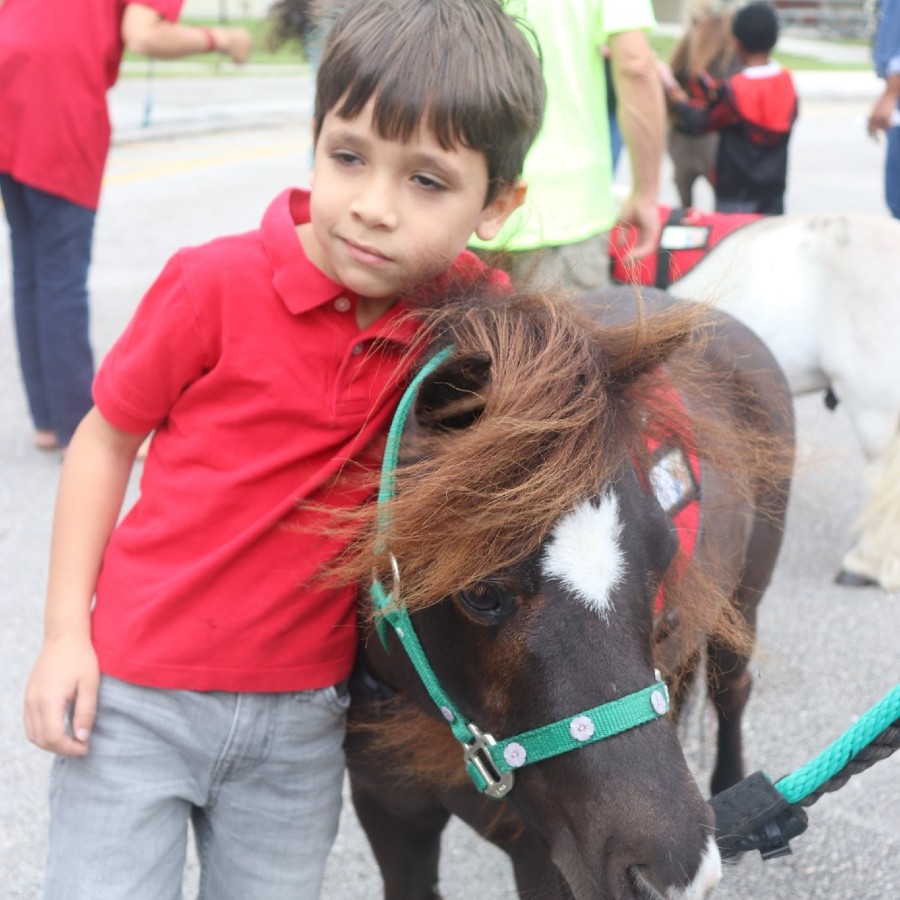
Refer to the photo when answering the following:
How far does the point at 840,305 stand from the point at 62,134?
280 centimetres

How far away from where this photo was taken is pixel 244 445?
1.70 m

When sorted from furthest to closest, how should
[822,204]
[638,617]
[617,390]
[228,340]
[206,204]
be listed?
[822,204] → [206,204] → [228,340] → [617,390] → [638,617]

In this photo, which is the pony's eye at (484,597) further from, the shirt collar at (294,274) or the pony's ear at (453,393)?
the shirt collar at (294,274)

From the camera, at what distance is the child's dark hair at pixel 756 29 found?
5.74 m

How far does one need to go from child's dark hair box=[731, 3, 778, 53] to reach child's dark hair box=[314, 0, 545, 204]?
4.44 meters

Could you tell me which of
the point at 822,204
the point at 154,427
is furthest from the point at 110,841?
the point at 822,204

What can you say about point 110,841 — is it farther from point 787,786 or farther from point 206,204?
point 206,204

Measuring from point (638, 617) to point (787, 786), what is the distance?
0.40m

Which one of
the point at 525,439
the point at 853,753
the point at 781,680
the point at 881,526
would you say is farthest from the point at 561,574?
the point at 881,526

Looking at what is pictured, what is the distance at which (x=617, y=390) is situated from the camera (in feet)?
5.06

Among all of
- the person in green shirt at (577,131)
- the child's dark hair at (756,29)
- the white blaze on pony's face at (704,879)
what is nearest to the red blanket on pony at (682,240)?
the person in green shirt at (577,131)

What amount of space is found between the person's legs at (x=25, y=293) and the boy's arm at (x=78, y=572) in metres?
3.10

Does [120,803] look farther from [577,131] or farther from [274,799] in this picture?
[577,131]

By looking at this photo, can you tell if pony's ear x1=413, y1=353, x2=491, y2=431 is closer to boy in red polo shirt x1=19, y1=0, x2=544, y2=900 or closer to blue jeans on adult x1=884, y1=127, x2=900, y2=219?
boy in red polo shirt x1=19, y1=0, x2=544, y2=900
